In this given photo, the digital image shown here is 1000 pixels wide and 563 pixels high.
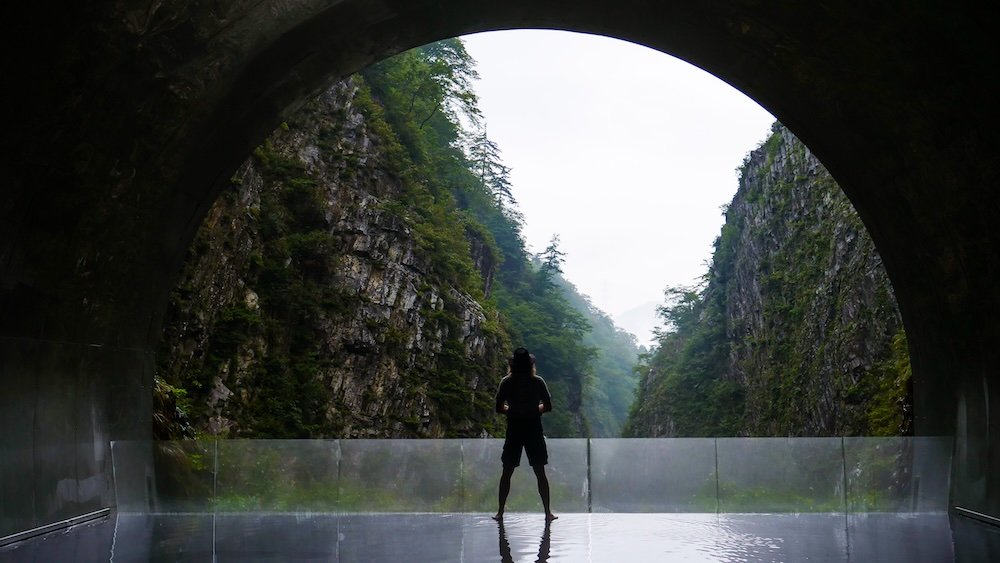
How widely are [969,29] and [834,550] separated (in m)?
3.68

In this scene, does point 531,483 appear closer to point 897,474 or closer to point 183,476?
point 183,476

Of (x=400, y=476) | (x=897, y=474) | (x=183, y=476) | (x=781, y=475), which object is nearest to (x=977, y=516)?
(x=897, y=474)

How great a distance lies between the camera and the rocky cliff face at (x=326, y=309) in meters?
23.0

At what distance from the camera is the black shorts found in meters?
8.55

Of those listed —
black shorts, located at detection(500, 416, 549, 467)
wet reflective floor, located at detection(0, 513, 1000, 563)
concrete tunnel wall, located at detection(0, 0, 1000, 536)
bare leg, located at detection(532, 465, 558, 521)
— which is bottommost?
wet reflective floor, located at detection(0, 513, 1000, 563)

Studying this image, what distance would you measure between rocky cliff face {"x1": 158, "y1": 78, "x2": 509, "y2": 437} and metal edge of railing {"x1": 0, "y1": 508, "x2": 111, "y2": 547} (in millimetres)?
12860

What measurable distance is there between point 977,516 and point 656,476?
2911 mm

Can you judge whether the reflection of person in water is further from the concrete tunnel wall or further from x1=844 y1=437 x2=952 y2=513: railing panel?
the concrete tunnel wall

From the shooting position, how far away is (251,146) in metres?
9.44

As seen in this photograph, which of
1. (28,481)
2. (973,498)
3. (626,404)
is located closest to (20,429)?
(28,481)

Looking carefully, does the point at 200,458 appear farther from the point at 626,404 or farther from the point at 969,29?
the point at 626,404

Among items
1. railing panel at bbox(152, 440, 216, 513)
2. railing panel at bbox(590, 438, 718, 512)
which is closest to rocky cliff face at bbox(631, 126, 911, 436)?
railing panel at bbox(590, 438, 718, 512)

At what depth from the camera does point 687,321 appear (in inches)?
2778

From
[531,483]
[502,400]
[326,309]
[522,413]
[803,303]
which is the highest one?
[803,303]
